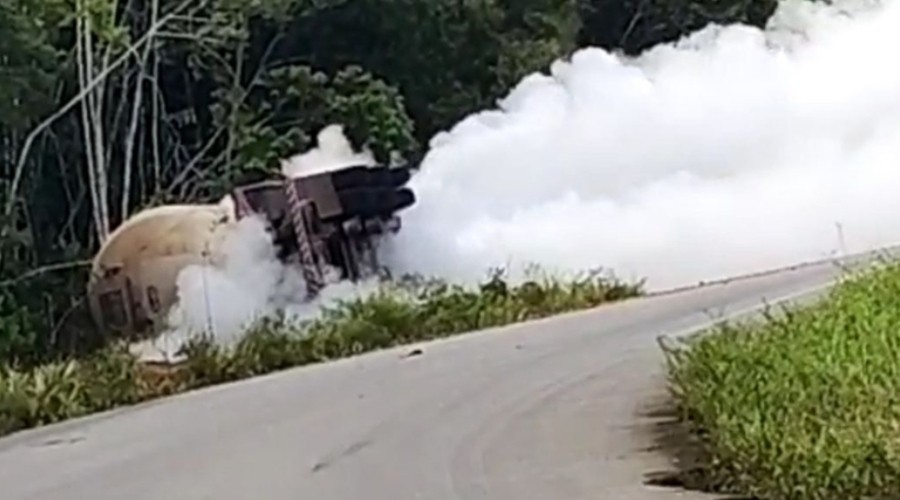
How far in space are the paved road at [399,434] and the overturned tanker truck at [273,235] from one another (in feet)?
20.5

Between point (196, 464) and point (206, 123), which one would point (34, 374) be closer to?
point (196, 464)

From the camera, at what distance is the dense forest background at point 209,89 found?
116 feet

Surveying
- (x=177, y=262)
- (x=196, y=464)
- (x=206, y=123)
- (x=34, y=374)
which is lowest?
(x=196, y=464)

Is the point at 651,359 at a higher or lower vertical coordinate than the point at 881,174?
lower

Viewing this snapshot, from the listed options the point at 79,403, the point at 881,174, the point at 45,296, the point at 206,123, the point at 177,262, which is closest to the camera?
the point at 79,403

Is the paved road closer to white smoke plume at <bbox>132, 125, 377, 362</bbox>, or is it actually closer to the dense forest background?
white smoke plume at <bbox>132, 125, 377, 362</bbox>

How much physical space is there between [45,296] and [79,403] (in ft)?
52.8

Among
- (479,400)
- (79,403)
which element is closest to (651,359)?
(479,400)

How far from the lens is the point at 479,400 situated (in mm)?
15633

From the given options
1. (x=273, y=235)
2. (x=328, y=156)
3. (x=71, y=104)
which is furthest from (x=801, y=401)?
(x=71, y=104)

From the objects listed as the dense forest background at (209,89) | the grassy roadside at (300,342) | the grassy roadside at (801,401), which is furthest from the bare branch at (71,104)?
the grassy roadside at (801,401)

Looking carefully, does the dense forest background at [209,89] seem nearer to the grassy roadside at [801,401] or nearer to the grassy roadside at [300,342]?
the grassy roadside at [300,342]

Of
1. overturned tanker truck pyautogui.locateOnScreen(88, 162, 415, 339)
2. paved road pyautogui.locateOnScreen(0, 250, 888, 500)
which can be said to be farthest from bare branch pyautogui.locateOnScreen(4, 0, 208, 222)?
paved road pyautogui.locateOnScreen(0, 250, 888, 500)

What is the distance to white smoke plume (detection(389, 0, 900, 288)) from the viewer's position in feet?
97.5
